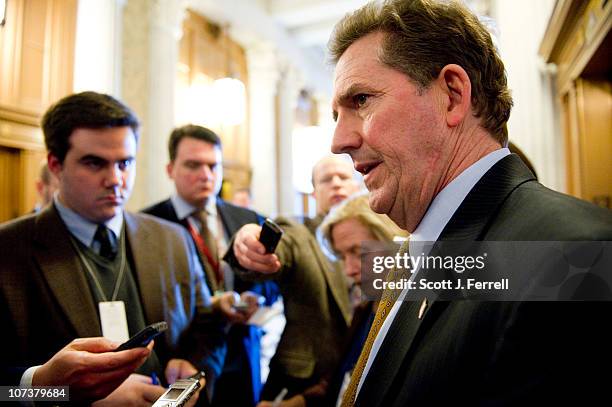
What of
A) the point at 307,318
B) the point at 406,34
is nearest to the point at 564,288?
the point at 406,34

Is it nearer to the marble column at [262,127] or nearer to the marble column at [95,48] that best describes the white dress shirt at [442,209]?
the marble column at [95,48]

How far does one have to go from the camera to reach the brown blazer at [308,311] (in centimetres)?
188

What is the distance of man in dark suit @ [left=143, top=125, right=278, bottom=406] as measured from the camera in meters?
2.45

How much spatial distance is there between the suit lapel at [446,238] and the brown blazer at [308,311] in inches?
40.6

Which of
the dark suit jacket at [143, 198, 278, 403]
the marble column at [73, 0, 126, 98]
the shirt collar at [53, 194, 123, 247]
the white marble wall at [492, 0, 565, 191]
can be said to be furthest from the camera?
the white marble wall at [492, 0, 565, 191]

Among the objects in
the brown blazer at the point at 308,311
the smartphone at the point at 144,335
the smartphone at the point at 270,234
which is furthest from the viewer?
the brown blazer at the point at 308,311

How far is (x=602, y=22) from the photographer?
2.32 m

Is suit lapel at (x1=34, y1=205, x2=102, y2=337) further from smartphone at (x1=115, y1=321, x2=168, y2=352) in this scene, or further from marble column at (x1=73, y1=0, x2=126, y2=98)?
marble column at (x1=73, y1=0, x2=126, y2=98)

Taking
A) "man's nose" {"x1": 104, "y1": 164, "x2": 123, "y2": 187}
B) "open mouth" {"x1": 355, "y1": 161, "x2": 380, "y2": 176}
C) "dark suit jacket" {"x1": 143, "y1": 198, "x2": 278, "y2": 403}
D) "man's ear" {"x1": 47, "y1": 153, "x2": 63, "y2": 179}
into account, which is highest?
"man's ear" {"x1": 47, "y1": 153, "x2": 63, "y2": 179}

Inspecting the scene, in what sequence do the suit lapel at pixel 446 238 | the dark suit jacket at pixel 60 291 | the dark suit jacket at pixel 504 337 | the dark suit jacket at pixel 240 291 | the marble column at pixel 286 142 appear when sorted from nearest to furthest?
1. the dark suit jacket at pixel 504 337
2. the suit lapel at pixel 446 238
3. the dark suit jacket at pixel 60 291
4. the dark suit jacket at pixel 240 291
5. the marble column at pixel 286 142

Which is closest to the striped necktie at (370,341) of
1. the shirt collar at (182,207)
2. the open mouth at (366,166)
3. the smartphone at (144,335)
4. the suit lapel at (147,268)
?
the open mouth at (366,166)

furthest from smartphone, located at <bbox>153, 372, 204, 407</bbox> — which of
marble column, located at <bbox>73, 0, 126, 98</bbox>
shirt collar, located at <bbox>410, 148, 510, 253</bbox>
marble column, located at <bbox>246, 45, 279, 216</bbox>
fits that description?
marble column, located at <bbox>246, 45, 279, 216</bbox>

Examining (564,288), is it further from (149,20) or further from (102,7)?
(149,20)

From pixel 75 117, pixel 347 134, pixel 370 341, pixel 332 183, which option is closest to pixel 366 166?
pixel 347 134
